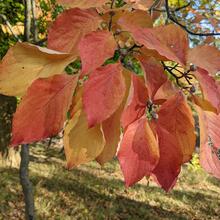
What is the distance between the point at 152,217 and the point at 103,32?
19.5 feet

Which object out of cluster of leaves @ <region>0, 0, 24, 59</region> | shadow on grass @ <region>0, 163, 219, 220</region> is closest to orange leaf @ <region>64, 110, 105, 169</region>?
cluster of leaves @ <region>0, 0, 24, 59</region>

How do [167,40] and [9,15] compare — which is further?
[9,15]

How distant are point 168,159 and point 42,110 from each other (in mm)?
217

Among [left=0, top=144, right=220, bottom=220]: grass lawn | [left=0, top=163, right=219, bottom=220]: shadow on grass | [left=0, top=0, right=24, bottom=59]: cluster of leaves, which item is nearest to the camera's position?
[left=0, top=0, right=24, bottom=59]: cluster of leaves

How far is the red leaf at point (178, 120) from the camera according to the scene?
2.01 feet

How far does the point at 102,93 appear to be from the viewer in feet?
1.81

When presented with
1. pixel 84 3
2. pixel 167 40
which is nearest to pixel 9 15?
pixel 84 3

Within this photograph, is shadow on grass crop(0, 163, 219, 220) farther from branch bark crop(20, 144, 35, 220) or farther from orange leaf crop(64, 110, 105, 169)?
orange leaf crop(64, 110, 105, 169)

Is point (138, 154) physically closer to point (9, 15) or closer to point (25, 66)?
point (25, 66)

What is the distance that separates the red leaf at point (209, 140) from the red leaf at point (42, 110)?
23 centimetres

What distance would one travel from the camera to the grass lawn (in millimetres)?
5828

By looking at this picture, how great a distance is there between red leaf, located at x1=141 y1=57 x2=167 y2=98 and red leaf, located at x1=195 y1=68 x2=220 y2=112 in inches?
2.8

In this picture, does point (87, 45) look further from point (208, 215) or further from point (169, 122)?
point (208, 215)

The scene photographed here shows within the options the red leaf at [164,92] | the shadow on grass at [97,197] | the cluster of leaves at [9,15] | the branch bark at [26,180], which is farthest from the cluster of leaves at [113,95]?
the shadow on grass at [97,197]
